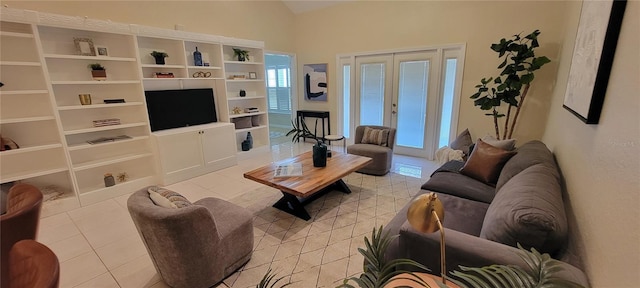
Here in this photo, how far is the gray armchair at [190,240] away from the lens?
159cm

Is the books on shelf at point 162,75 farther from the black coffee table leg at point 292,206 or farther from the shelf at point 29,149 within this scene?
the black coffee table leg at point 292,206

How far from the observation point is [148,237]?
5.57 feet

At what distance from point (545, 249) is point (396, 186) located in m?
2.41

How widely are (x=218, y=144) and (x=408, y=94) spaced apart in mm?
3630

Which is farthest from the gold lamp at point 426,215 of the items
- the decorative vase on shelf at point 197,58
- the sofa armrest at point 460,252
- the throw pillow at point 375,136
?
the decorative vase on shelf at point 197,58

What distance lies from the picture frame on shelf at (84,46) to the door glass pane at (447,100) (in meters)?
5.22

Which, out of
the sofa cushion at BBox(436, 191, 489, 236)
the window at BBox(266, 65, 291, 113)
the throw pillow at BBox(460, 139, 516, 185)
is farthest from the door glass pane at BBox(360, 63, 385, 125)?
the sofa cushion at BBox(436, 191, 489, 236)

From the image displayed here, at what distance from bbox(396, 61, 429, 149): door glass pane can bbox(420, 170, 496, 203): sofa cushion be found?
2323 mm

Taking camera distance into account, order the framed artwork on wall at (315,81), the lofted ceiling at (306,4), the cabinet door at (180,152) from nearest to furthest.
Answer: the cabinet door at (180,152) → the lofted ceiling at (306,4) → the framed artwork on wall at (315,81)

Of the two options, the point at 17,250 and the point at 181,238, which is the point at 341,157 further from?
the point at 17,250

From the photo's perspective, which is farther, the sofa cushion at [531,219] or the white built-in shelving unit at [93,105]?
the white built-in shelving unit at [93,105]

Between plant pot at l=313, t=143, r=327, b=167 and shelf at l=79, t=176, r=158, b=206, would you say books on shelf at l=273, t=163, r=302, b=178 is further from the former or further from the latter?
shelf at l=79, t=176, r=158, b=206

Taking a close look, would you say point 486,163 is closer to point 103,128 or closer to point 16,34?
point 103,128

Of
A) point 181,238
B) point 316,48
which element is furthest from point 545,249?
point 316,48
